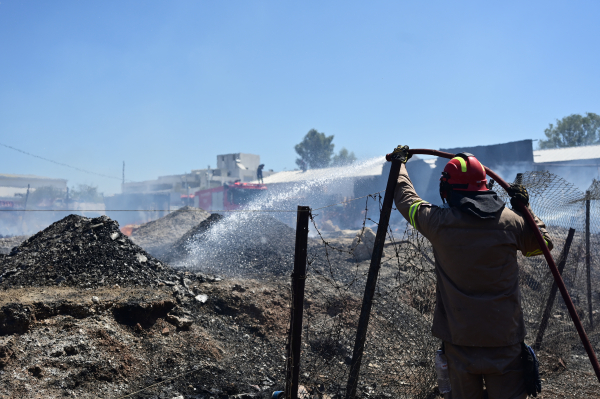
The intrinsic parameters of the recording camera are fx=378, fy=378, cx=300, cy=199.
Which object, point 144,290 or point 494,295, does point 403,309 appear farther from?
point 494,295

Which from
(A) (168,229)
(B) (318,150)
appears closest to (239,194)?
(A) (168,229)

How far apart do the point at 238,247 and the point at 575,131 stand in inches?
1986

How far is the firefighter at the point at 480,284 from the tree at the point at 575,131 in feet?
176

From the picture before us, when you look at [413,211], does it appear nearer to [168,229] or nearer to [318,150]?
[168,229]

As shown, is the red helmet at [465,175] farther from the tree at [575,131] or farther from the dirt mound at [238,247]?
the tree at [575,131]

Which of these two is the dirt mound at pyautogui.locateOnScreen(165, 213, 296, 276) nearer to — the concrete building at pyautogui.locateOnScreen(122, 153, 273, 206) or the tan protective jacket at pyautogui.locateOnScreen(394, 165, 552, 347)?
the tan protective jacket at pyautogui.locateOnScreen(394, 165, 552, 347)

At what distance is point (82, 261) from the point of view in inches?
232

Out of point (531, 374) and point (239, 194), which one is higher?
point (239, 194)

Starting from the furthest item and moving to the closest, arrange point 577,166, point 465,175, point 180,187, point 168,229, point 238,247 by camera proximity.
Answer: point 180,187
point 577,166
point 168,229
point 238,247
point 465,175

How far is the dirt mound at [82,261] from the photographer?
548 centimetres

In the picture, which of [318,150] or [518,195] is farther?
[318,150]

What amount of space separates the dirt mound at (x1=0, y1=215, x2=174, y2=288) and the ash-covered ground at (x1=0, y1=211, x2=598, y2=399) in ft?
0.08

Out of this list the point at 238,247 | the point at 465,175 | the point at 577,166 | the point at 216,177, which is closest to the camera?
the point at 465,175

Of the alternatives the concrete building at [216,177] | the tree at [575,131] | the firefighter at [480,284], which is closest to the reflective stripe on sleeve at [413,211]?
the firefighter at [480,284]
